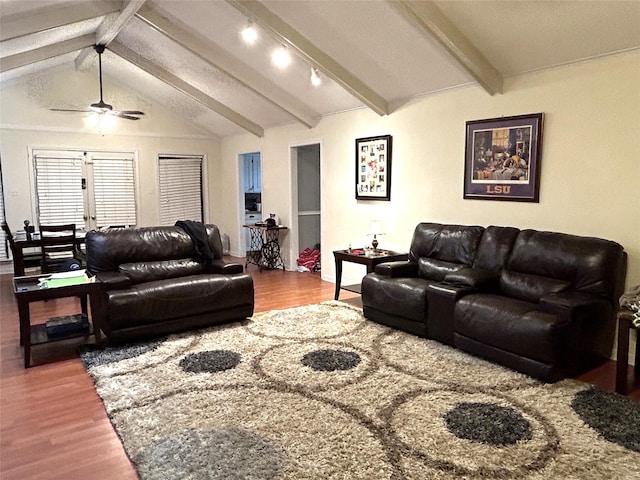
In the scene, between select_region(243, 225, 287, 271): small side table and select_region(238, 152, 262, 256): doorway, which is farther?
select_region(238, 152, 262, 256): doorway

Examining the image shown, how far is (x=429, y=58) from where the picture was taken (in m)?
4.35

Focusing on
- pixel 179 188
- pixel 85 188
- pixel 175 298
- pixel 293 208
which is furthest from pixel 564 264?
pixel 85 188

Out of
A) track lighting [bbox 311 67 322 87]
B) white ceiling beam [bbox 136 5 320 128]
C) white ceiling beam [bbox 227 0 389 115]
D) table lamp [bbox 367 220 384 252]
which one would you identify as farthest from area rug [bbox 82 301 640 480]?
white ceiling beam [bbox 136 5 320 128]

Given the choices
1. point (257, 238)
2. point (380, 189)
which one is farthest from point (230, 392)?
point (257, 238)

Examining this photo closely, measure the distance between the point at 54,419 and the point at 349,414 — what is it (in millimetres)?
1776

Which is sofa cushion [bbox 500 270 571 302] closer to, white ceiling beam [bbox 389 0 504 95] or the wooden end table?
white ceiling beam [bbox 389 0 504 95]

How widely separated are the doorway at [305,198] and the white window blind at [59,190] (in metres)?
3.76

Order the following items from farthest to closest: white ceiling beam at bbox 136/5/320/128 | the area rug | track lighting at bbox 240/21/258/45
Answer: white ceiling beam at bbox 136/5/320/128, track lighting at bbox 240/21/258/45, the area rug

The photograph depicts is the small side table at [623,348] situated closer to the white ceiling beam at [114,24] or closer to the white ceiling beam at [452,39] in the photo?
the white ceiling beam at [452,39]

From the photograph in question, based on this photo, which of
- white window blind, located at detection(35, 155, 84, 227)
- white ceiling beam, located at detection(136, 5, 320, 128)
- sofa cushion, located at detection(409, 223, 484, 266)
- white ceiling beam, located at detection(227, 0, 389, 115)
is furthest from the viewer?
white window blind, located at detection(35, 155, 84, 227)

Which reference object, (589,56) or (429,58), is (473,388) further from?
(429,58)

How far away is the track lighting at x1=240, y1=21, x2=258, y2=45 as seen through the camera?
457cm

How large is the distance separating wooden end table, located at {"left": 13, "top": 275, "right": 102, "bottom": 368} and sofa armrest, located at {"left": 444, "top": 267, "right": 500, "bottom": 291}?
117 inches

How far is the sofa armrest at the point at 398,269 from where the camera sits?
460 centimetres
